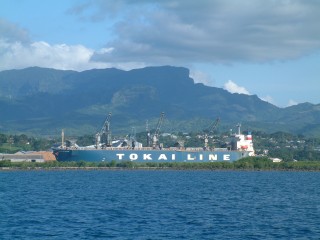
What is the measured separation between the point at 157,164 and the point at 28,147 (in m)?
66.3

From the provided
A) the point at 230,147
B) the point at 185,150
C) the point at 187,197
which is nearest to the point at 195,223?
the point at 187,197

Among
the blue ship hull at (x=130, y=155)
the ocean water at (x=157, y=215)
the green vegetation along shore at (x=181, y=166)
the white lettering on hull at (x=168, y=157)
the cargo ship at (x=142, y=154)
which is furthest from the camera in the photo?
the white lettering on hull at (x=168, y=157)

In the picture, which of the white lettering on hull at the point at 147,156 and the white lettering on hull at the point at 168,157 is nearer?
the white lettering on hull at the point at 168,157

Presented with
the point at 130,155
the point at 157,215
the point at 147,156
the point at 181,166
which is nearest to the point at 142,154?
the point at 147,156

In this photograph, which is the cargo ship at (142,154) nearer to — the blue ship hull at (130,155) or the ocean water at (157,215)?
the blue ship hull at (130,155)

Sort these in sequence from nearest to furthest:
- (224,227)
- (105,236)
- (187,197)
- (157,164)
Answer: (105,236) < (224,227) < (187,197) < (157,164)

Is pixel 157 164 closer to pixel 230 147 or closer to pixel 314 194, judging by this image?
pixel 230 147

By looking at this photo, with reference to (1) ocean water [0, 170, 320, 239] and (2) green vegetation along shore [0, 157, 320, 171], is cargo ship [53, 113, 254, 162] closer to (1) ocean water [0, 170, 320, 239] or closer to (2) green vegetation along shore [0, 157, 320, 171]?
(2) green vegetation along shore [0, 157, 320, 171]

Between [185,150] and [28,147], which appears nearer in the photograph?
[185,150]

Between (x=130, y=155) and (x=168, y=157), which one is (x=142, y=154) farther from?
(x=168, y=157)

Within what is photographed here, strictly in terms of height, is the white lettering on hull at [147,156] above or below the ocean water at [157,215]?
above

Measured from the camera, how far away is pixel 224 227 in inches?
1510

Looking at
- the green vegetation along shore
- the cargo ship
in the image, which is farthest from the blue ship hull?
the green vegetation along shore

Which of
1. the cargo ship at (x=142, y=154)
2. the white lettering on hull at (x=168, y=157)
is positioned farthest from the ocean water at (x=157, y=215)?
the white lettering on hull at (x=168, y=157)
